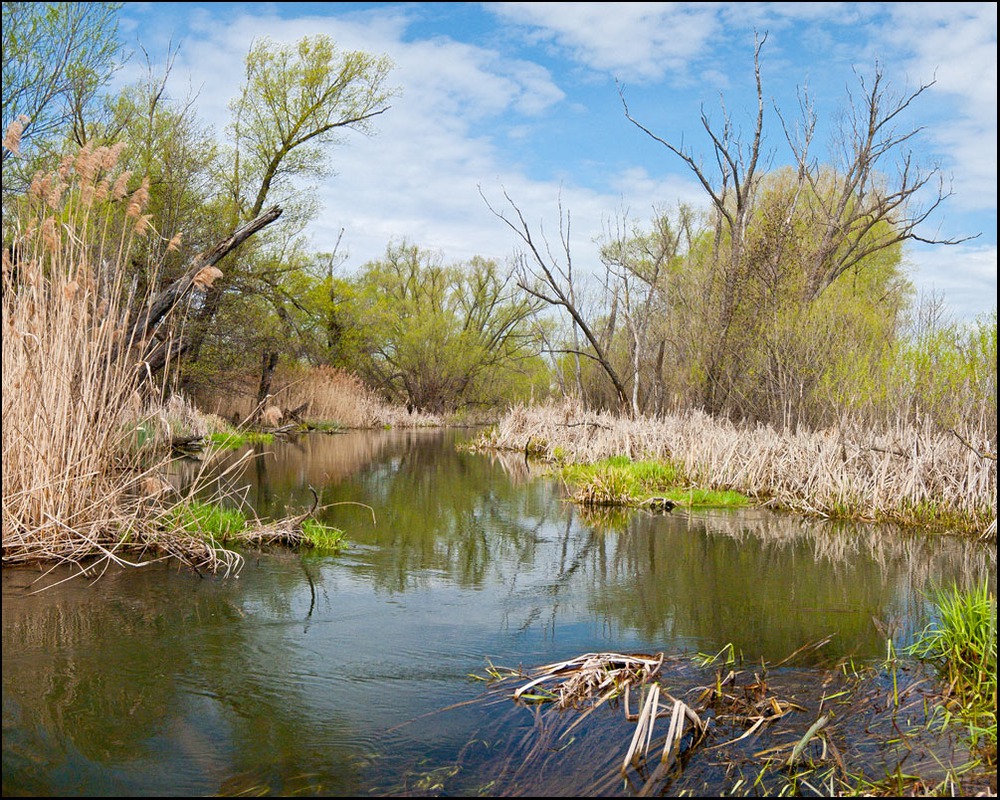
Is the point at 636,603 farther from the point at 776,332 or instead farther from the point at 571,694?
the point at 776,332

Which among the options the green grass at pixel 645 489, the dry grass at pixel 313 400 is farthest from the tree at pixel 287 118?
the green grass at pixel 645 489

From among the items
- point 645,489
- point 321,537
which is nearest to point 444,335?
point 645,489

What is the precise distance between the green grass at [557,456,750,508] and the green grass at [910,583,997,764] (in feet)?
15.9

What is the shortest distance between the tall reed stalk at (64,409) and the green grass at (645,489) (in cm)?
497

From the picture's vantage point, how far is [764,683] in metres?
3.34

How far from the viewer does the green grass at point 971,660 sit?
10.1 ft

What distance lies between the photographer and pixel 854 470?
8.65 meters

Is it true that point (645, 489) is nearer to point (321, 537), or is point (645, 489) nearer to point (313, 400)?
point (321, 537)

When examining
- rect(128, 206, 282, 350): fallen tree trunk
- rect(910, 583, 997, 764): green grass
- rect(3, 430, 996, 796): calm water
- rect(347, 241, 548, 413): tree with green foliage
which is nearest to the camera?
rect(3, 430, 996, 796): calm water

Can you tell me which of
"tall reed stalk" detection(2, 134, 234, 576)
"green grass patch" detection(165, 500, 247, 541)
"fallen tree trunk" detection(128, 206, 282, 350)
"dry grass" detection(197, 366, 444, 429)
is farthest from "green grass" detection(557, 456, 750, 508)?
"dry grass" detection(197, 366, 444, 429)

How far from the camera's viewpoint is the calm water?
2.62m

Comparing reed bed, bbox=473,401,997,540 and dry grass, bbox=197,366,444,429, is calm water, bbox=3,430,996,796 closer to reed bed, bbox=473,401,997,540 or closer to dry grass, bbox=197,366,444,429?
reed bed, bbox=473,401,997,540

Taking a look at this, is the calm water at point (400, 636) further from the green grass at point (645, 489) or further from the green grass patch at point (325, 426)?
the green grass patch at point (325, 426)

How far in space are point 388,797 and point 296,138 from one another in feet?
76.4
